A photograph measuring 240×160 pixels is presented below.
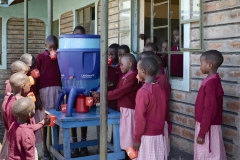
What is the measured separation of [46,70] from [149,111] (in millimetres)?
2040

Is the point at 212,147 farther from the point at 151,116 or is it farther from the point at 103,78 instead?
the point at 103,78

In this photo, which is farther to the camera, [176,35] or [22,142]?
[176,35]

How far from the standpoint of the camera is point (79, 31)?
4.90m

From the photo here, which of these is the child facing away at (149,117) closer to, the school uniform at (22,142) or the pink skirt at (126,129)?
the pink skirt at (126,129)

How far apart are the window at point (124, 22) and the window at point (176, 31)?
1.35 ft

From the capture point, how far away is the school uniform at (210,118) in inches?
123

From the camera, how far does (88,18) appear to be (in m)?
8.02

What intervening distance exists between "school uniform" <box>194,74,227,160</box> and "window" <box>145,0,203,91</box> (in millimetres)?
844

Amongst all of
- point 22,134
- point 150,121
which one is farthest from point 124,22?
point 22,134

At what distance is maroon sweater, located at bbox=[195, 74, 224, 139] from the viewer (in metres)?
3.12

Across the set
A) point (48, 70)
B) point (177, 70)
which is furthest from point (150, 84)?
point (48, 70)

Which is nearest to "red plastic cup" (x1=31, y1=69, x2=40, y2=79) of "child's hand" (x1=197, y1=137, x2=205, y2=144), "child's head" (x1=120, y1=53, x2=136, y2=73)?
"child's head" (x1=120, y1=53, x2=136, y2=73)

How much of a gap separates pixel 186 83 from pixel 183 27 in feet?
2.27

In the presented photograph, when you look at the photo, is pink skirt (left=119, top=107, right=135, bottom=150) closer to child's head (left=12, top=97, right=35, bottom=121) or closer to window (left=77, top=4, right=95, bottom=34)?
child's head (left=12, top=97, right=35, bottom=121)
